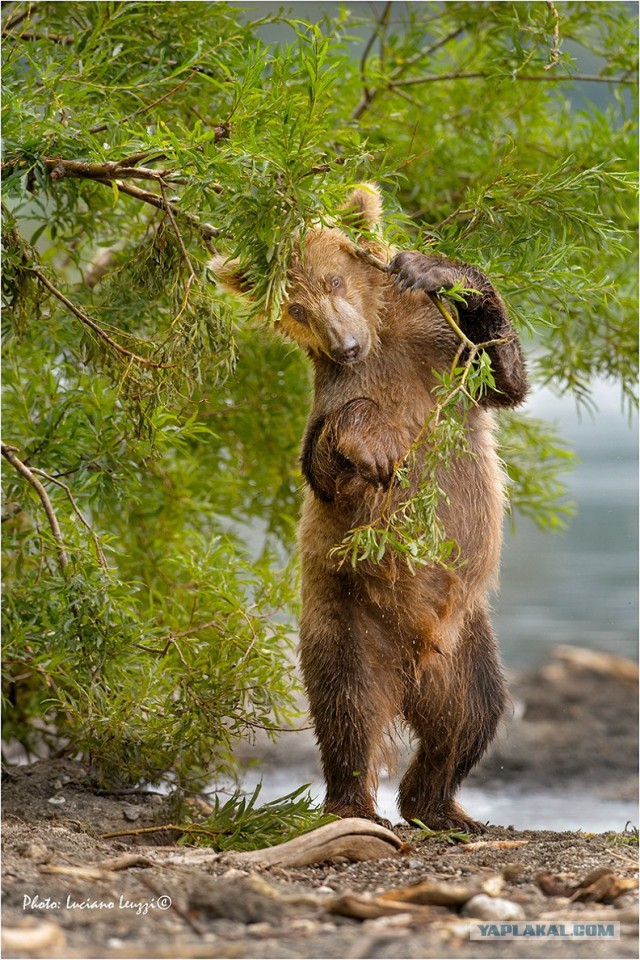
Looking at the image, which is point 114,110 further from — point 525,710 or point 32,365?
point 525,710

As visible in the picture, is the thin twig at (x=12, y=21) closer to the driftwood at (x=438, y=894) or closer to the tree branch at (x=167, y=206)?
the tree branch at (x=167, y=206)

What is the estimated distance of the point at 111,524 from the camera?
5965 mm

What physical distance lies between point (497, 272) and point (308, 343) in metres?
0.77

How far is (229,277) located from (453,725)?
1.98 m

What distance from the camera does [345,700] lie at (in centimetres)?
421

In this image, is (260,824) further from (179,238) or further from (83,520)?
(179,238)

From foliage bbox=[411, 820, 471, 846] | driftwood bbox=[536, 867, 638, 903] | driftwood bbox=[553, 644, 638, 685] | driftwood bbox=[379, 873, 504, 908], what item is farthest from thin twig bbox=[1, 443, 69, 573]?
driftwood bbox=[553, 644, 638, 685]

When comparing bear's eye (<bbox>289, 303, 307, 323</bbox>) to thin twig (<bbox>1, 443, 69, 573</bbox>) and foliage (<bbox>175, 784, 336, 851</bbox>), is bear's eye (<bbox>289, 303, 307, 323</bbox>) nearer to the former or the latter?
thin twig (<bbox>1, 443, 69, 573</bbox>)

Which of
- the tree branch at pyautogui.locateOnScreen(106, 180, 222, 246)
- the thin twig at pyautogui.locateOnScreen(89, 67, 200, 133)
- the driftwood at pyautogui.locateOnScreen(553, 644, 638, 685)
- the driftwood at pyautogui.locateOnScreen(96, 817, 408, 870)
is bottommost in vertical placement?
the driftwood at pyautogui.locateOnScreen(553, 644, 638, 685)

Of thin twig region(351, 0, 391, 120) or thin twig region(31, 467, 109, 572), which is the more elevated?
thin twig region(351, 0, 391, 120)

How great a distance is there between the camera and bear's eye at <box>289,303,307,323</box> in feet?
13.5

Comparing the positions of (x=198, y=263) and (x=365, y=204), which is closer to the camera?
(x=198, y=263)

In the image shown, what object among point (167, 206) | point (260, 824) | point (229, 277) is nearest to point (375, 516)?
point (229, 277)

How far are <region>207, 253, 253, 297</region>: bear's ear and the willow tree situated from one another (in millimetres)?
84
